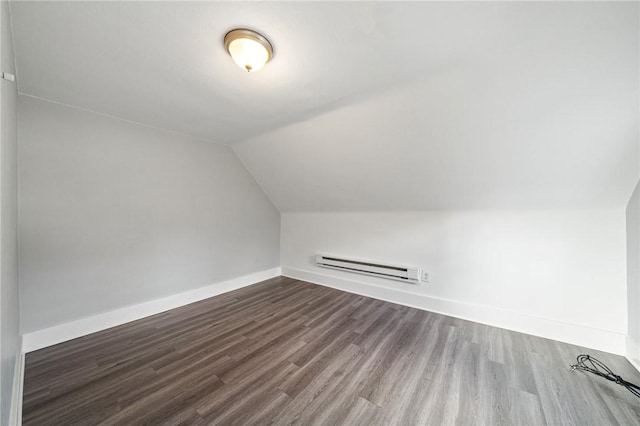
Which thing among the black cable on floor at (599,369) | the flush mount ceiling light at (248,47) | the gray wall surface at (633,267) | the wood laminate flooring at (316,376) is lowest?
the wood laminate flooring at (316,376)

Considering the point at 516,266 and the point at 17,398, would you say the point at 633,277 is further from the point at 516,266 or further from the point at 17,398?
the point at 17,398

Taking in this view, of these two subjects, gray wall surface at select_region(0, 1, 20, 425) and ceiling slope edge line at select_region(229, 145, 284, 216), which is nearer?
gray wall surface at select_region(0, 1, 20, 425)

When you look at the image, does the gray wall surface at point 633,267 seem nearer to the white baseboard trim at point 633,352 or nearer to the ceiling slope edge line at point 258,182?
the white baseboard trim at point 633,352

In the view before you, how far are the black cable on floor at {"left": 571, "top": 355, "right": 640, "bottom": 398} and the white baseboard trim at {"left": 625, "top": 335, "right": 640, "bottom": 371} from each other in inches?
7.9

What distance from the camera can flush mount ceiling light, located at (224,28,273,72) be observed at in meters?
1.31

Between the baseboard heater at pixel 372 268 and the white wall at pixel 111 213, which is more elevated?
the white wall at pixel 111 213

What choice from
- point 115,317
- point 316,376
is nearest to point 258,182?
point 115,317

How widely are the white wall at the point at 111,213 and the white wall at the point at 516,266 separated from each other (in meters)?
2.21

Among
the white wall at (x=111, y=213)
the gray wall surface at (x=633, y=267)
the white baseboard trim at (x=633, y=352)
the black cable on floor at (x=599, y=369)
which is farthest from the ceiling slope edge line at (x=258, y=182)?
the white baseboard trim at (x=633, y=352)

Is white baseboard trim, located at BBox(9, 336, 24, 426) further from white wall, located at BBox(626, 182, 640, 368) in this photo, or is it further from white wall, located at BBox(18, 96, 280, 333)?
white wall, located at BBox(626, 182, 640, 368)

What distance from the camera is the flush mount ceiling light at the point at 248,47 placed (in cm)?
131

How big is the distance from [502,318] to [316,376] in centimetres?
213

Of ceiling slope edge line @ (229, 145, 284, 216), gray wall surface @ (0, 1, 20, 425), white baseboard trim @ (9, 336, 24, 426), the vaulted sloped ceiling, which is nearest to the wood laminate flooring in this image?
white baseboard trim @ (9, 336, 24, 426)

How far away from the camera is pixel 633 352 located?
1.85 metres
